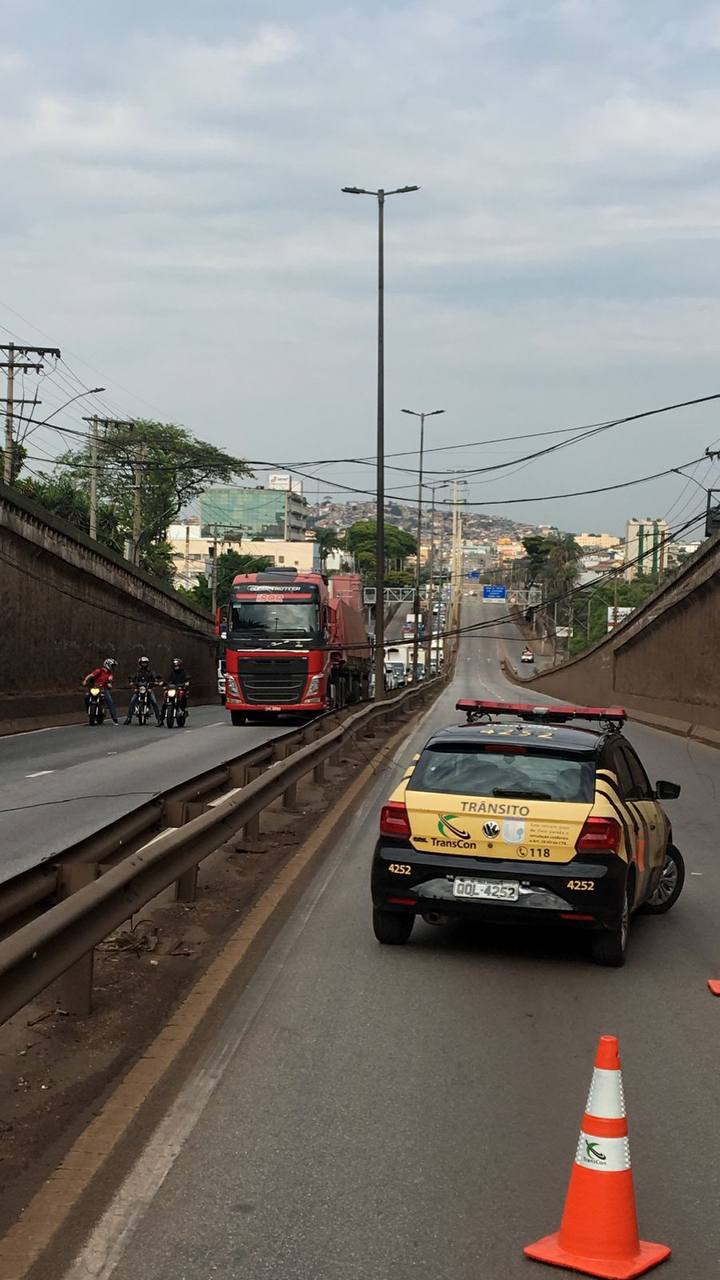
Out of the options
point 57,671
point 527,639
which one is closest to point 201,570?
point 527,639

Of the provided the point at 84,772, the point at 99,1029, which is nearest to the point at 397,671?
the point at 84,772

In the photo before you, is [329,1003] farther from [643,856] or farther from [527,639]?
[527,639]

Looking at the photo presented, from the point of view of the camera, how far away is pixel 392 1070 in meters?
6.26

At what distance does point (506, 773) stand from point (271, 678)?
88.0 feet

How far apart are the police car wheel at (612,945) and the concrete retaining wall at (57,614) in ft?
77.2

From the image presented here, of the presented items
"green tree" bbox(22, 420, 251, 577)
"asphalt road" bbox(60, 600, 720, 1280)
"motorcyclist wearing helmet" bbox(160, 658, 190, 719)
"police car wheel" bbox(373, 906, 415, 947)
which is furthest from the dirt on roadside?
"green tree" bbox(22, 420, 251, 577)

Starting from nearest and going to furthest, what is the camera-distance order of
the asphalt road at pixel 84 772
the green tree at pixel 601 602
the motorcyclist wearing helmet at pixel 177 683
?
the asphalt road at pixel 84 772
the motorcyclist wearing helmet at pixel 177 683
the green tree at pixel 601 602

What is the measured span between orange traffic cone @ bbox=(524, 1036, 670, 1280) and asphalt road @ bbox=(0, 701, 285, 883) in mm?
3208

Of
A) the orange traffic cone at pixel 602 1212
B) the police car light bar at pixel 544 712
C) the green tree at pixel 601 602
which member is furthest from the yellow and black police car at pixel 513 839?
the green tree at pixel 601 602

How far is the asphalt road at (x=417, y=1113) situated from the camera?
14.4 feet

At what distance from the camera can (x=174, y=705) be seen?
3391cm

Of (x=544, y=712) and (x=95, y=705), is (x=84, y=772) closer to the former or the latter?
(x=544, y=712)

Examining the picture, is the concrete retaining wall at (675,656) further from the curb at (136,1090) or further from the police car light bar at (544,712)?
the curb at (136,1090)

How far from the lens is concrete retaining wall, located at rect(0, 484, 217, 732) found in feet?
111
